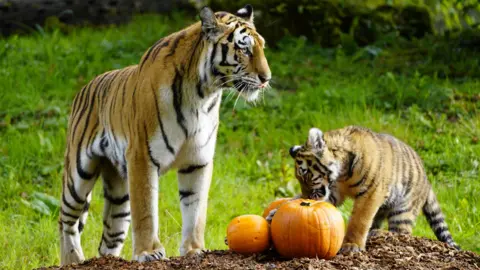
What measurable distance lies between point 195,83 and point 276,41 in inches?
274

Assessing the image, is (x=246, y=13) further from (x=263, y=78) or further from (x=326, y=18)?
(x=326, y=18)

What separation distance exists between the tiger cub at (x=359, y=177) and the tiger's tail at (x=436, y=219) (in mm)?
112

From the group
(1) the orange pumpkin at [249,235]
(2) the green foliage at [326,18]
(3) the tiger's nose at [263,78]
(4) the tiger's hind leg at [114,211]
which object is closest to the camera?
(1) the orange pumpkin at [249,235]

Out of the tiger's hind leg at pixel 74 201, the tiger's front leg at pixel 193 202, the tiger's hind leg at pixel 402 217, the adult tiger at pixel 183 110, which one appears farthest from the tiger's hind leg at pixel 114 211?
the tiger's hind leg at pixel 402 217

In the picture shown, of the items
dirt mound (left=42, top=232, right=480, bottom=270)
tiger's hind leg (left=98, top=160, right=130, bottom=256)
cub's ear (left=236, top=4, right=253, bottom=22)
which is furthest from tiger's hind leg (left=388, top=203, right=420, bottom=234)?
tiger's hind leg (left=98, top=160, right=130, bottom=256)

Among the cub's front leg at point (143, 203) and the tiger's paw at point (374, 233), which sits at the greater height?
the cub's front leg at point (143, 203)

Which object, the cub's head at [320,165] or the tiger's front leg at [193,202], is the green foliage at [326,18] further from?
the tiger's front leg at [193,202]

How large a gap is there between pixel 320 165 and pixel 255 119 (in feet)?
13.4

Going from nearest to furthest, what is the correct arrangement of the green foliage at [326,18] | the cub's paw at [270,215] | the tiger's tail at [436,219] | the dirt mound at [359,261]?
the dirt mound at [359,261]
the cub's paw at [270,215]
the tiger's tail at [436,219]
the green foliage at [326,18]

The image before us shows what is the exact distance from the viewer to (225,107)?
993 cm

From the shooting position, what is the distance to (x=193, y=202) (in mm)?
5582

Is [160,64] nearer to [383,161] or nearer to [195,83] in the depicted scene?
[195,83]

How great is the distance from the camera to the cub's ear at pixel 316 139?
18.2 ft

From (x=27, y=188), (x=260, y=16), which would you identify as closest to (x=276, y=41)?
(x=260, y=16)
